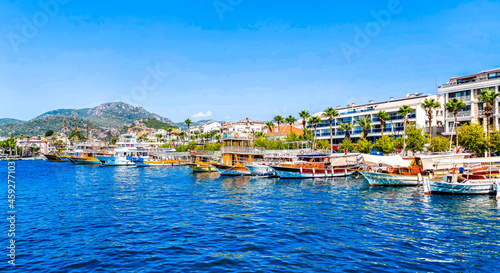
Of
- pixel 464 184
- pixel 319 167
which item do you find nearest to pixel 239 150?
pixel 319 167

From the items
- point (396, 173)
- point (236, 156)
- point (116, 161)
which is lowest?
point (116, 161)

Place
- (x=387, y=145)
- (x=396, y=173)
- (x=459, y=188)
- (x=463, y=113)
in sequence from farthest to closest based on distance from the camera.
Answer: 1. (x=463, y=113)
2. (x=387, y=145)
3. (x=396, y=173)
4. (x=459, y=188)

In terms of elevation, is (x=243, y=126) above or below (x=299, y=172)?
above

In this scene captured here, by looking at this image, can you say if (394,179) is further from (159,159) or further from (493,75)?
(159,159)

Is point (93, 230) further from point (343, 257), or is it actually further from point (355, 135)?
point (355, 135)

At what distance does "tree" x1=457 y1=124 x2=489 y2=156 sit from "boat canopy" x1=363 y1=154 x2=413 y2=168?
55.2ft

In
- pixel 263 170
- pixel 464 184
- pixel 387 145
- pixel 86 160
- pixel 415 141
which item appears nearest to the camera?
pixel 464 184

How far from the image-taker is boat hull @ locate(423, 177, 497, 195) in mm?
32719

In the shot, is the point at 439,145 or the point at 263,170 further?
the point at 439,145

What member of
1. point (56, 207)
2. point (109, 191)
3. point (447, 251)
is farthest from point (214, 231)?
point (109, 191)

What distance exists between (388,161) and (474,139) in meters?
18.9

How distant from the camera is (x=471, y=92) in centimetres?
6369

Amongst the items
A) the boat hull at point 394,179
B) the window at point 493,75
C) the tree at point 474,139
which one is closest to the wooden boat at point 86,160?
the boat hull at point 394,179

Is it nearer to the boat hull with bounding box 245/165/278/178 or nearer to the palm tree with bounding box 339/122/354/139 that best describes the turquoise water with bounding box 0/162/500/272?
the boat hull with bounding box 245/165/278/178
